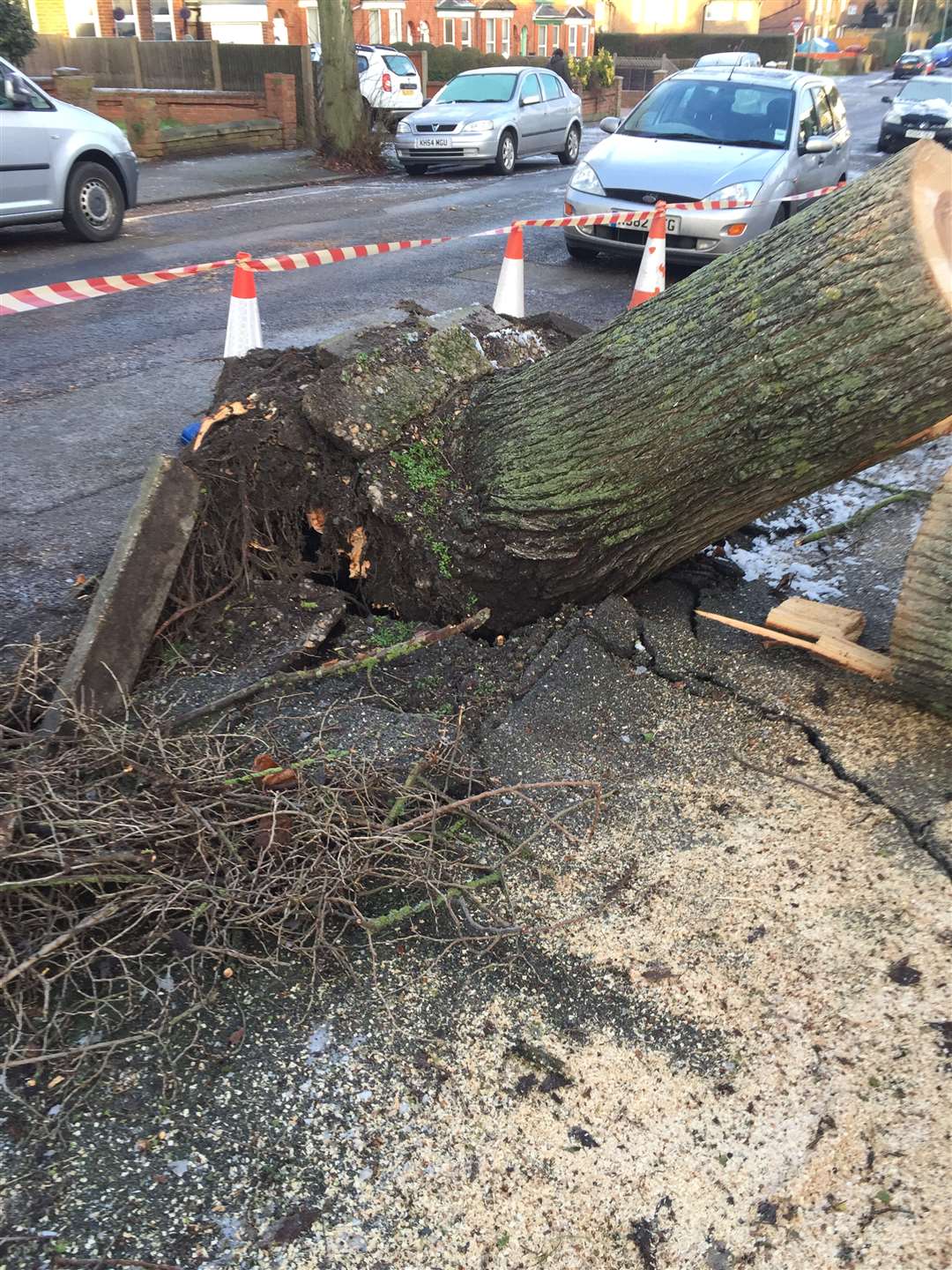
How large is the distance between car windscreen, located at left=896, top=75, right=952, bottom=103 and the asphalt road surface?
15.1 meters

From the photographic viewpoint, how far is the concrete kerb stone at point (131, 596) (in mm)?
3059

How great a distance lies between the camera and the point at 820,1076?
7.34ft

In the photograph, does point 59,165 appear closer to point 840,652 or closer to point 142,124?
point 142,124

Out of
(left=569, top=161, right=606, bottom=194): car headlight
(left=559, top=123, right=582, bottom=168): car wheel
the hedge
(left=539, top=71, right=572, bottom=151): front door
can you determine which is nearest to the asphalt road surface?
(left=569, top=161, right=606, bottom=194): car headlight

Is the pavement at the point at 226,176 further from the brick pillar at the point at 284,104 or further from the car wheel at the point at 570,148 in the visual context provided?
the car wheel at the point at 570,148

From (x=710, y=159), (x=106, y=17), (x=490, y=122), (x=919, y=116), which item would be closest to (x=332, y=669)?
(x=710, y=159)

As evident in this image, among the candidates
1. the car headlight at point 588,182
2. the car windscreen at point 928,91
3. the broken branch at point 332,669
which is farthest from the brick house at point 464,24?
the broken branch at point 332,669

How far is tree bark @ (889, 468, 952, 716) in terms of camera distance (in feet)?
10.2

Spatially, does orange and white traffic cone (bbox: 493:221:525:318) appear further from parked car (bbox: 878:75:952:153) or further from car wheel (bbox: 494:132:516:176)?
parked car (bbox: 878:75:952:153)

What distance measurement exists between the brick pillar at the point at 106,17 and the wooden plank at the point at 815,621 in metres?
31.2

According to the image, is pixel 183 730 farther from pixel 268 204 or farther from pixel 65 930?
pixel 268 204

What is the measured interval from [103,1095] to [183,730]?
114cm

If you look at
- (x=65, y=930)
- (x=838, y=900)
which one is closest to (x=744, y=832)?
(x=838, y=900)

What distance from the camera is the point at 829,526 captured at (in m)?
4.85
